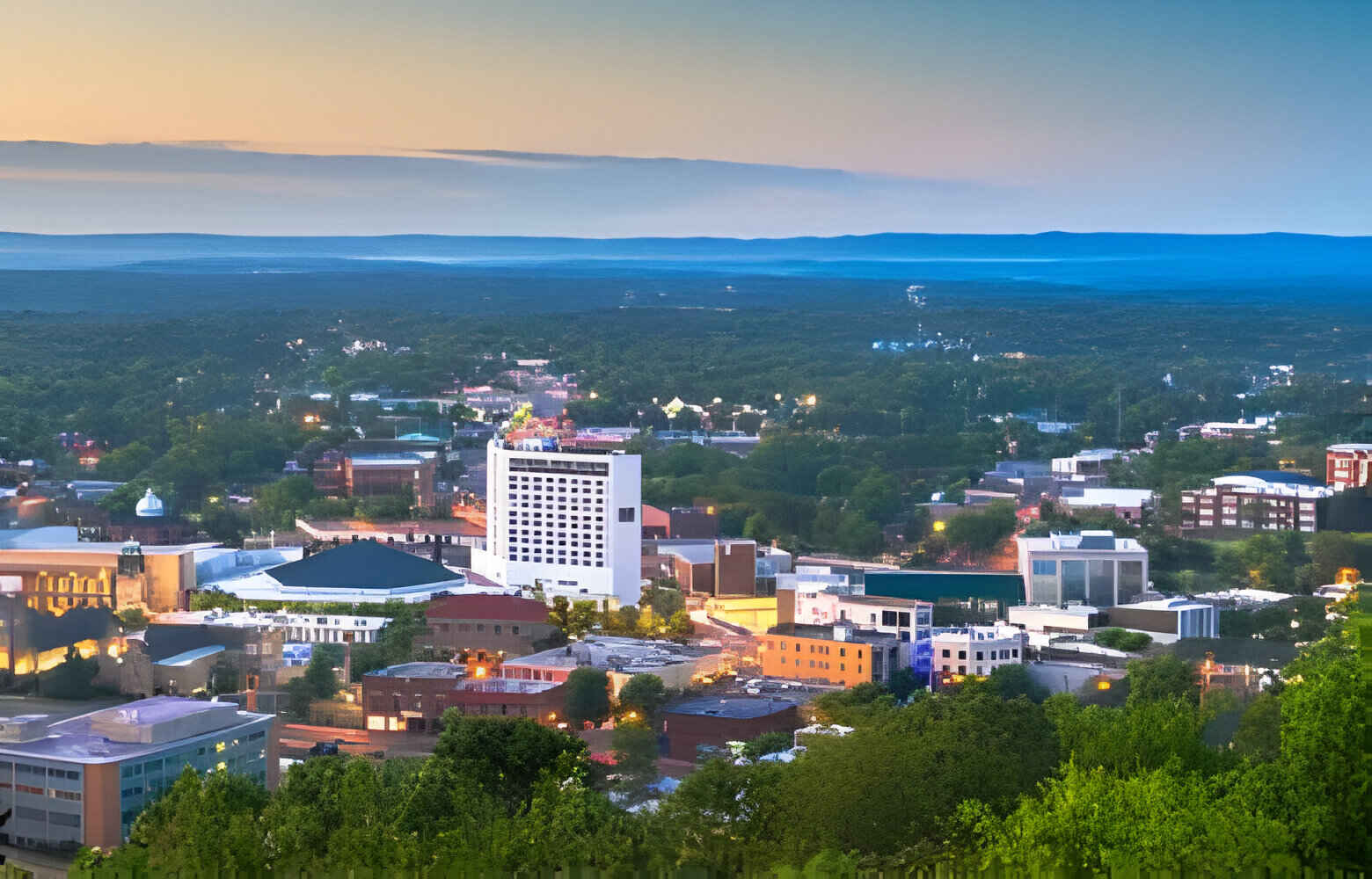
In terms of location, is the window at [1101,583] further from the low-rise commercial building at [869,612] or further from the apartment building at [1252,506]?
the apartment building at [1252,506]

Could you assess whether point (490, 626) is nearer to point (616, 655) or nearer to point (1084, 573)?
point (616, 655)

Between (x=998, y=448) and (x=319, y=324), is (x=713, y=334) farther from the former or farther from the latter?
(x=998, y=448)

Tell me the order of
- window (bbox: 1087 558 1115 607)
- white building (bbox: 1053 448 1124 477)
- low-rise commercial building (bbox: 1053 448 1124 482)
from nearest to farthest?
1. window (bbox: 1087 558 1115 607)
2. low-rise commercial building (bbox: 1053 448 1124 482)
3. white building (bbox: 1053 448 1124 477)

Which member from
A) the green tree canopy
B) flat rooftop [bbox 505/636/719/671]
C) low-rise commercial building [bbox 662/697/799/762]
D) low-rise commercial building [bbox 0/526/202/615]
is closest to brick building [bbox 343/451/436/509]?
low-rise commercial building [bbox 0/526/202/615]

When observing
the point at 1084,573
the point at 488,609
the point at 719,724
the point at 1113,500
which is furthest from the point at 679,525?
the point at 719,724

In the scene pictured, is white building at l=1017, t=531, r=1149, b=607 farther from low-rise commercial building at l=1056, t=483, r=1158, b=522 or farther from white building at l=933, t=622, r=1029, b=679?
low-rise commercial building at l=1056, t=483, r=1158, b=522

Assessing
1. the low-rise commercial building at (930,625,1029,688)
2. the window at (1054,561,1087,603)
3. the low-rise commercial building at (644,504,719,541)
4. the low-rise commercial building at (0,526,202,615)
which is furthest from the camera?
the low-rise commercial building at (644,504,719,541)

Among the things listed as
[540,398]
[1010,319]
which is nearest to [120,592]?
[540,398]
